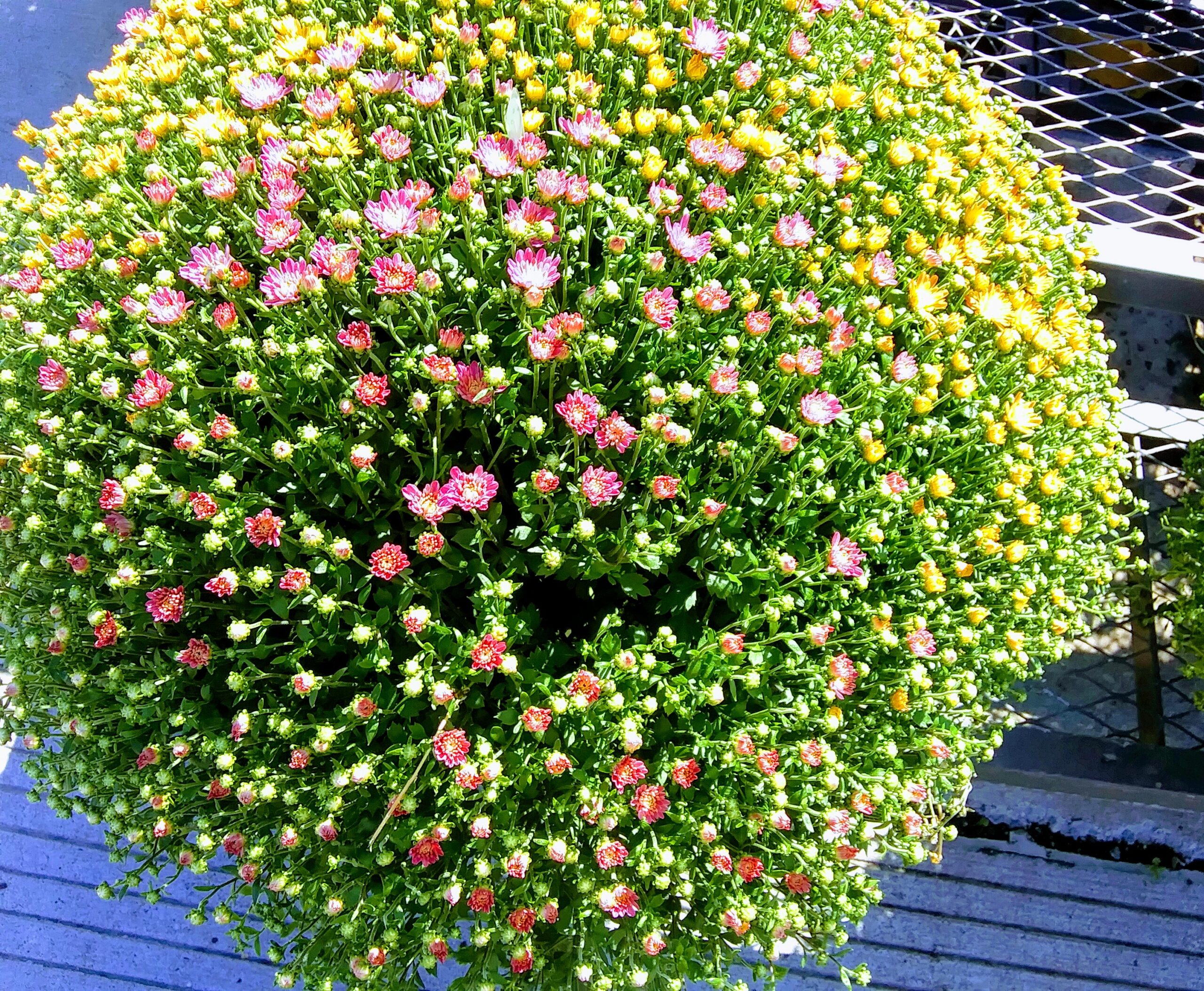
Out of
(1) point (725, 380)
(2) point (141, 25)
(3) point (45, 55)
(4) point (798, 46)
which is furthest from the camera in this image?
(3) point (45, 55)

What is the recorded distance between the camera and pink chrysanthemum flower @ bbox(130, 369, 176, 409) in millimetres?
1505

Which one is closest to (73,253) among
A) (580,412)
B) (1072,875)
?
(580,412)

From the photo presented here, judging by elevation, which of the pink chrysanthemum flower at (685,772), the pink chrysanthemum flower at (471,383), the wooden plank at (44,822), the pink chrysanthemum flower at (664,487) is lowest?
the wooden plank at (44,822)

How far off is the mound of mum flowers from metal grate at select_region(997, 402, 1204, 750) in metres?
1.32

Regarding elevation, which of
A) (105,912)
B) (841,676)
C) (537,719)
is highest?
(537,719)

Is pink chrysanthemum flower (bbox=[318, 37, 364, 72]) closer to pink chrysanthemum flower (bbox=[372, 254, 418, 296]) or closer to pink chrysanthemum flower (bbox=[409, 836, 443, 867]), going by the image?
pink chrysanthemum flower (bbox=[372, 254, 418, 296])

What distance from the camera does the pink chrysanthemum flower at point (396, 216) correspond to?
58.8 inches

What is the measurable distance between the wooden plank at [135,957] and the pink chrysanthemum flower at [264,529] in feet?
5.61

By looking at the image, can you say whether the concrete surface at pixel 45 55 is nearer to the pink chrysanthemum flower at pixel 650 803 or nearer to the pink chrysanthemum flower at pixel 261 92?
the pink chrysanthemum flower at pixel 261 92

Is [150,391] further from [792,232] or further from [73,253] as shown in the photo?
[792,232]

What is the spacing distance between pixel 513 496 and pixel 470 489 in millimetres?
101

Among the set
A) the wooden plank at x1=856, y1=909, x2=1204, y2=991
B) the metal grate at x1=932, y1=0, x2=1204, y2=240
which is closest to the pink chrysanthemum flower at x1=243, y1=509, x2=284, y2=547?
→ the wooden plank at x1=856, y1=909, x2=1204, y2=991

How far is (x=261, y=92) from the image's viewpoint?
1734mm

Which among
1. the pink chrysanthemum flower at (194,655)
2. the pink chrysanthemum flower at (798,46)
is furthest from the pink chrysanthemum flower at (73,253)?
the pink chrysanthemum flower at (798,46)
